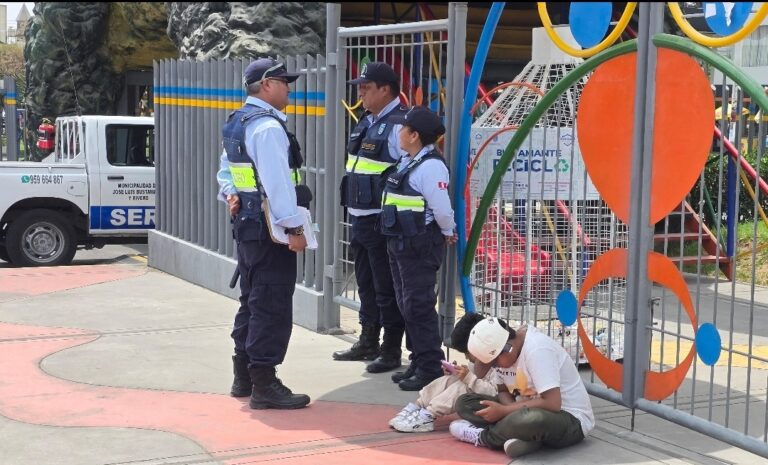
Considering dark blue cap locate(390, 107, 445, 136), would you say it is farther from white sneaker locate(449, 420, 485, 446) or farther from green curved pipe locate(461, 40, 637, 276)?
white sneaker locate(449, 420, 485, 446)

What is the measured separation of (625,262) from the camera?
19.1 feet

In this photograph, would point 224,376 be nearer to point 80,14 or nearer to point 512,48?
point 512,48

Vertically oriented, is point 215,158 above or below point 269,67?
below

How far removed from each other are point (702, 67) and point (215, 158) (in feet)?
19.6

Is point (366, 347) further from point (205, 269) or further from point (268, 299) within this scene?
point (205, 269)

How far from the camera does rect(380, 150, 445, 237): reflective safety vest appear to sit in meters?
6.34

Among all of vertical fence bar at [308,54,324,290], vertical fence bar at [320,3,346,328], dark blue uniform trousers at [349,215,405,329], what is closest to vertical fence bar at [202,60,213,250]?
vertical fence bar at [308,54,324,290]

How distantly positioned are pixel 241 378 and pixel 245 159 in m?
1.36

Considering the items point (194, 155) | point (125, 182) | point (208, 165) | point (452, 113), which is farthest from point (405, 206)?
point (125, 182)

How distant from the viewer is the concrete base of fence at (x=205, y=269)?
8578mm

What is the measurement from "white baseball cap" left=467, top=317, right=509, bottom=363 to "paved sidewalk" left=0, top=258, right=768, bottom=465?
1.71 ft

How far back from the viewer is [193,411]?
20.3 ft

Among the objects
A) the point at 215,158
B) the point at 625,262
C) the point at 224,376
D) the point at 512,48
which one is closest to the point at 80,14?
the point at 512,48

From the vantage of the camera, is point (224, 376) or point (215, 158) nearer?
point (224, 376)
